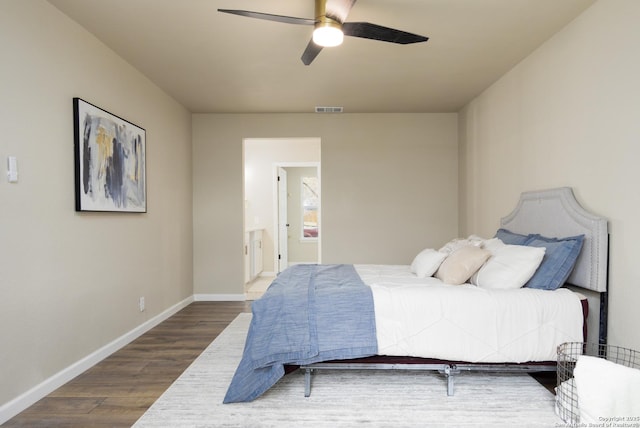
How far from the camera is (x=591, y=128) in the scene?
2436 millimetres

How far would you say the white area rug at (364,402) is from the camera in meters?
2.02

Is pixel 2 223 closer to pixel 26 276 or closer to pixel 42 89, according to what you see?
pixel 26 276

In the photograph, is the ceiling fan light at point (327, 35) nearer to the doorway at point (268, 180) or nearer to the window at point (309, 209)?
the doorway at point (268, 180)

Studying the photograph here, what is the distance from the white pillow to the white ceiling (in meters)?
1.67

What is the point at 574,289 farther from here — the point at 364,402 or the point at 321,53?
the point at 321,53

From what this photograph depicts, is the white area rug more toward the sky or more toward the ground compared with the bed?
more toward the ground

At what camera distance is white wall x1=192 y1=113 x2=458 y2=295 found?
16.3ft

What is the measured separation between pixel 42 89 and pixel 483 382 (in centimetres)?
351

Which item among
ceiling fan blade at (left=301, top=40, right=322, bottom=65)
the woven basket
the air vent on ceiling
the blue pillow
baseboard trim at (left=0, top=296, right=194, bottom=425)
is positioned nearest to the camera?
the woven basket

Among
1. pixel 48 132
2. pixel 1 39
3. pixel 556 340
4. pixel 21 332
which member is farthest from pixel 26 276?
pixel 556 340

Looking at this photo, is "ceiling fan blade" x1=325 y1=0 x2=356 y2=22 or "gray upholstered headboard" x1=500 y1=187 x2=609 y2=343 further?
"gray upholstered headboard" x1=500 y1=187 x2=609 y2=343

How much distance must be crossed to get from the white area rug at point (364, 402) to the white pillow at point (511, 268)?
0.68m

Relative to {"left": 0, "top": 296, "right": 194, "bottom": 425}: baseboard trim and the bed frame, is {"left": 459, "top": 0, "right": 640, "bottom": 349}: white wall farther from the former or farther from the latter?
{"left": 0, "top": 296, "right": 194, "bottom": 425}: baseboard trim

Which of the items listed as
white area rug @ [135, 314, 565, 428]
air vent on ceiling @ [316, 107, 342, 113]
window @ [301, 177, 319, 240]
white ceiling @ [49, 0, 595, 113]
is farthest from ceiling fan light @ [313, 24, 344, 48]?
window @ [301, 177, 319, 240]
